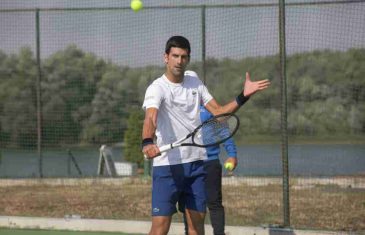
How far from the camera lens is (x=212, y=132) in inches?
237

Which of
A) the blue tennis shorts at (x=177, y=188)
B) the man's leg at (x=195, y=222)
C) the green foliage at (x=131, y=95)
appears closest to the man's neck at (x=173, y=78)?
the blue tennis shorts at (x=177, y=188)

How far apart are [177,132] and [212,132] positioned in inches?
13.0

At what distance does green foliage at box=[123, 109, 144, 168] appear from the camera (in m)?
13.3

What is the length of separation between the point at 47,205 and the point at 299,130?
4.20 metres

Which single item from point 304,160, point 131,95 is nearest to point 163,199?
point 304,160

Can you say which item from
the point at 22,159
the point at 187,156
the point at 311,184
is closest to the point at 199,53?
the point at 311,184

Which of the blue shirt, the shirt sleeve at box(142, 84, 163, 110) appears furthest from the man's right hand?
the blue shirt

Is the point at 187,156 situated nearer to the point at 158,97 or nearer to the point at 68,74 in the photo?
the point at 158,97

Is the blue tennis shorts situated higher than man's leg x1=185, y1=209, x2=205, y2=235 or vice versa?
the blue tennis shorts

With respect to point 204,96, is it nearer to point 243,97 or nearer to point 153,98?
point 243,97

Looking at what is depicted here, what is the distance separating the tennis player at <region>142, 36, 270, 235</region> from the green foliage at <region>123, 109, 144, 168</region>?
7.34 metres

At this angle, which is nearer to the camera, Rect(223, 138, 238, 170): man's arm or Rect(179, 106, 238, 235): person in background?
Rect(223, 138, 238, 170): man's arm

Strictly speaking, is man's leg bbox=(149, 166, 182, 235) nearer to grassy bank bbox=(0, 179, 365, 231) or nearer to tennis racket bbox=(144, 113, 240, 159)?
tennis racket bbox=(144, 113, 240, 159)

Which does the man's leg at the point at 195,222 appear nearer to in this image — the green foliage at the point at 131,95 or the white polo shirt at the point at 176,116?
the white polo shirt at the point at 176,116
